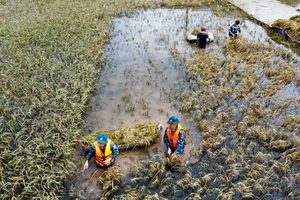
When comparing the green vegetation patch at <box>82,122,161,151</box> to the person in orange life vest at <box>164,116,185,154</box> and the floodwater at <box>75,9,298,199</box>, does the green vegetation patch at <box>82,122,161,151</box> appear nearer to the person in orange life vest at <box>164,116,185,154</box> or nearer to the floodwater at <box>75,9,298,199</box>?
the floodwater at <box>75,9,298,199</box>

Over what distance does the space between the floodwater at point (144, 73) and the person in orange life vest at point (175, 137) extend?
1.32ft

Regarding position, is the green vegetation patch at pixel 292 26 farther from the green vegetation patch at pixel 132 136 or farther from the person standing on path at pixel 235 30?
the green vegetation patch at pixel 132 136


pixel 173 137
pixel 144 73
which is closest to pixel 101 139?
pixel 173 137

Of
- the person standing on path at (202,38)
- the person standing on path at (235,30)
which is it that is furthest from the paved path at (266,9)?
the person standing on path at (202,38)

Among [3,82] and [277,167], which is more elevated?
[3,82]

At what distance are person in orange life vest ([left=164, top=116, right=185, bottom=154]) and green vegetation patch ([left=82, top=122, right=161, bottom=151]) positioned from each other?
2.16ft

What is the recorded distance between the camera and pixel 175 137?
657 cm

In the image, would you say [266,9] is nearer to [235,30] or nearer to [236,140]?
[235,30]

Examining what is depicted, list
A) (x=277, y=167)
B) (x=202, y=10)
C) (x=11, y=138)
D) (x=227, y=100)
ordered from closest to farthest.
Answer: (x=277, y=167), (x=11, y=138), (x=227, y=100), (x=202, y=10)

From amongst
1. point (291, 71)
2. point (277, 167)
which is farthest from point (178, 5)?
point (277, 167)

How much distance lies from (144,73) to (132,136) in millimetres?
4660

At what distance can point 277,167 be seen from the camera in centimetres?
621

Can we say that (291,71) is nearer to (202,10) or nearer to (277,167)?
(277,167)

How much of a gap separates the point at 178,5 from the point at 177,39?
7795mm
